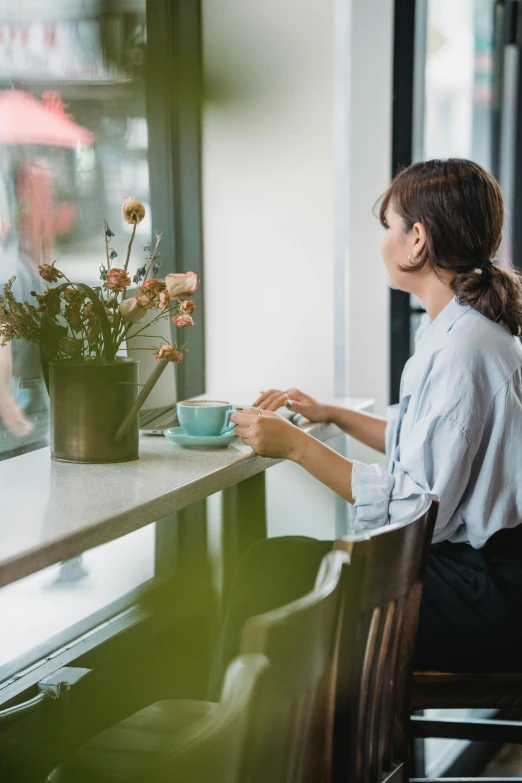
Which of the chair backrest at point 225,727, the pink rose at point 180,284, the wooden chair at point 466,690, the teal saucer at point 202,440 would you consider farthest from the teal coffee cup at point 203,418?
the chair backrest at point 225,727

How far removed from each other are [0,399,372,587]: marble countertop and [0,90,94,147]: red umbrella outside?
524 mm

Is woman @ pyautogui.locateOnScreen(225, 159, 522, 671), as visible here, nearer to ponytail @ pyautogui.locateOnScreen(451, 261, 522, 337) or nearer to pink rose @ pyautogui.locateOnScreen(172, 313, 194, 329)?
ponytail @ pyautogui.locateOnScreen(451, 261, 522, 337)

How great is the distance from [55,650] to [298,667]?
1.24 metres

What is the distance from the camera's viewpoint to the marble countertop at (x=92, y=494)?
2.98ft

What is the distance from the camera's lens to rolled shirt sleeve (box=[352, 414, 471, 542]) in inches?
50.2

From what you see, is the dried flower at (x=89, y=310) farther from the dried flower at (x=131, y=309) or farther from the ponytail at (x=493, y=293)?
the ponytail at (x=493, y=293)

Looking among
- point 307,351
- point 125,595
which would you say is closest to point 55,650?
point 125,595

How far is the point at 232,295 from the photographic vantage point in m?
2.26

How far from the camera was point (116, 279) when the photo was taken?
1289mm

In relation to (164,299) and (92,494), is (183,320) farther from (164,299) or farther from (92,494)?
(92,494)

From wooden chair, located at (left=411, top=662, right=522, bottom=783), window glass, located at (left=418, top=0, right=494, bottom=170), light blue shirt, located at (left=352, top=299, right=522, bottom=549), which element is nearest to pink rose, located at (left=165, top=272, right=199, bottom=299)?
light blue shirt, located at (left=352, top=299, right=522, bottom=549)

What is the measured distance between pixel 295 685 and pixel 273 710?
6 cm

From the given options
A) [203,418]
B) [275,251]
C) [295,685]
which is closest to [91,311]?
[203,418]

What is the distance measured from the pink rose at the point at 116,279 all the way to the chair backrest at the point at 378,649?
0.62m
